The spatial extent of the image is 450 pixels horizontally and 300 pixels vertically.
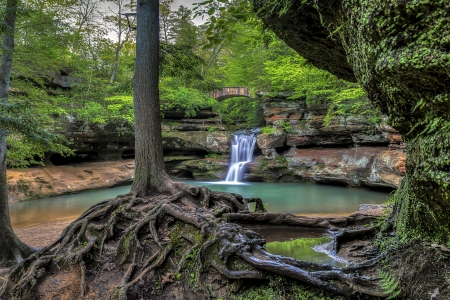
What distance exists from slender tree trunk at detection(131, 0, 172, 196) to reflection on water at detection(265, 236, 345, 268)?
2453mm

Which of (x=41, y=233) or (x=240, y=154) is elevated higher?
(x=240, y=154)

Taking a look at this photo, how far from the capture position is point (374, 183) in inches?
557

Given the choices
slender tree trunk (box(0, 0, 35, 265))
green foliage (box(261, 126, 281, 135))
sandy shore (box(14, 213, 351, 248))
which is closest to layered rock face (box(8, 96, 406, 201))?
green foliage (box(261, 126, 281, 135))

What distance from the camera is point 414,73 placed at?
175 cm

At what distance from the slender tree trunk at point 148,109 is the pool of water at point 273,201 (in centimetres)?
637

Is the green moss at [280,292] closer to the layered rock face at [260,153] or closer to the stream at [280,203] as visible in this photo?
the stream at [280,203]

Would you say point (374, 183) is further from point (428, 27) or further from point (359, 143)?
point (428, 27)

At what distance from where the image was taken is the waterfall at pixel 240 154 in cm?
1919

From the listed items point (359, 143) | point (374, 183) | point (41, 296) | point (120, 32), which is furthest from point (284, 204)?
point (120, 32)

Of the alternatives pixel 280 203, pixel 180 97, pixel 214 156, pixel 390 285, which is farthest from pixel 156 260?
pixel 214 156

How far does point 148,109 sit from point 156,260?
315 cm

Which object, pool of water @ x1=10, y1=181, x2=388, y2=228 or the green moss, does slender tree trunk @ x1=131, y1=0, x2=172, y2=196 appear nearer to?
the green moss

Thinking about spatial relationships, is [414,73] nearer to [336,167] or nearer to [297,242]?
[297,242]

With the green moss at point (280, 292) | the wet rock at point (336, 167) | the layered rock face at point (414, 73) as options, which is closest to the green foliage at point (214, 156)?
the wet rock at point (336, 167)
